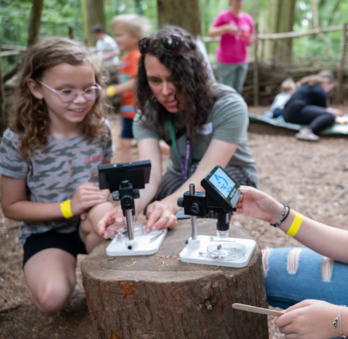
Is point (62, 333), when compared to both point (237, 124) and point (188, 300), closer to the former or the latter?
point (188, 300)

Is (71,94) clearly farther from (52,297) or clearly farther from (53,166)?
(52,297)

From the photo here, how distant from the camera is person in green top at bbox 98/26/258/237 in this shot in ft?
5.99

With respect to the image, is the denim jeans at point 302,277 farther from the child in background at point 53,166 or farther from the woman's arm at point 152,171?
the child in background at point 53,166

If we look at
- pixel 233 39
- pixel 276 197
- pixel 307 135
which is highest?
pixel 233 39

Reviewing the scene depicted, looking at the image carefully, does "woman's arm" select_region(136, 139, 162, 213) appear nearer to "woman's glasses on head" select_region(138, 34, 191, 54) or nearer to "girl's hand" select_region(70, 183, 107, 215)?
"girl's hand" select_region(70, 183, 107, 215)

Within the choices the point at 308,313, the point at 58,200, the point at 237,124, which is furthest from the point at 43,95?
the point at 308,313

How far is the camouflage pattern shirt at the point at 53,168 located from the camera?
5.94 feet

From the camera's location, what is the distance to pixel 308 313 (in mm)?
1080

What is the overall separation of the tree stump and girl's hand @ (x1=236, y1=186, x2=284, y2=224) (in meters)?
0.17

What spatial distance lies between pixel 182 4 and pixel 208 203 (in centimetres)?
325

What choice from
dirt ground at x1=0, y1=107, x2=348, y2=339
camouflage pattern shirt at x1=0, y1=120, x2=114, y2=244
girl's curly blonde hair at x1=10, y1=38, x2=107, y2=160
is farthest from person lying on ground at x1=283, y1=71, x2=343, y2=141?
girl's curly blonde hair at x1=10, y1=38, x2=107, y2=160

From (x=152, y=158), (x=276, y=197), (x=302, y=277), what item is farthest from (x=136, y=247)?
(x=276, y=197)

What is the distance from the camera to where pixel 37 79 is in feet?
6.03

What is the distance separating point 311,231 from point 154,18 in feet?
58.4
